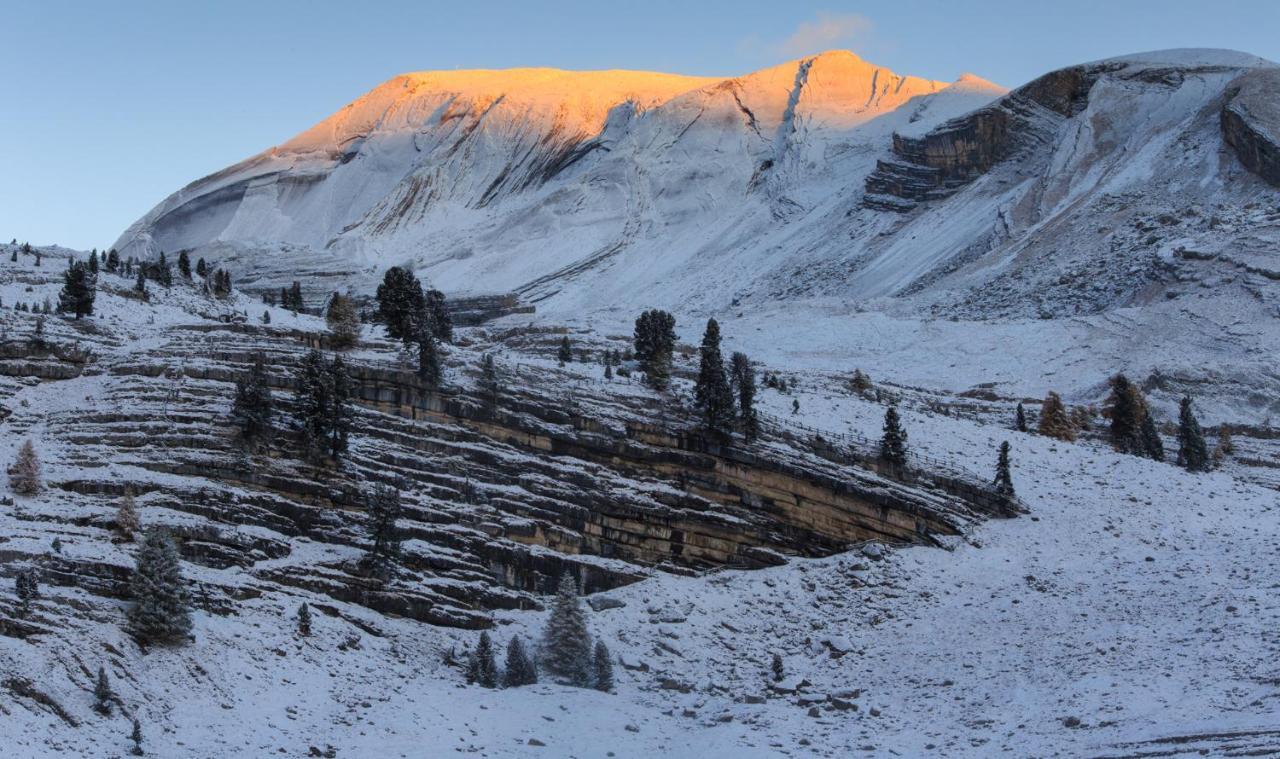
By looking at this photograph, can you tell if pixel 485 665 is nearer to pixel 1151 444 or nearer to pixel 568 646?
pixel 568 646

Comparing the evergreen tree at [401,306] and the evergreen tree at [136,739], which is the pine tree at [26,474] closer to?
the evergreen tree at [136,739]

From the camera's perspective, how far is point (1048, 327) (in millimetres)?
109250

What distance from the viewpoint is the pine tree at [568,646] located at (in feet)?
138

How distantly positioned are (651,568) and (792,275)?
107m

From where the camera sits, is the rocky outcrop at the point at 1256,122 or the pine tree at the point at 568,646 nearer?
the pine tree at the point at 568,646

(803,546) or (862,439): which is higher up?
(862,439)

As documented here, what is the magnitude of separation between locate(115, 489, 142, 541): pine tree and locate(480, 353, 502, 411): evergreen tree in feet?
54.1

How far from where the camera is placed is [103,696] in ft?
105

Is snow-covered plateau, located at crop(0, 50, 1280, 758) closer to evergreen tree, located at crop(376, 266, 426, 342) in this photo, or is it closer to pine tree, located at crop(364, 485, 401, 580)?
pine tree, located at crop(364, 485, 401, 580)

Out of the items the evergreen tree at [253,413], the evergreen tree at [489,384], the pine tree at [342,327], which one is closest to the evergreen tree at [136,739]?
the evergreen tree at [253,413]

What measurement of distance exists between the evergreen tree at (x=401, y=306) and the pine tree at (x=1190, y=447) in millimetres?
38517

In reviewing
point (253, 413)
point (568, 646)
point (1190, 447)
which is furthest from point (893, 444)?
point (253, 413)

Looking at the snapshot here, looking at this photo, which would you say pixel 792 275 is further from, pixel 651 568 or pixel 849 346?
pixel 651 568

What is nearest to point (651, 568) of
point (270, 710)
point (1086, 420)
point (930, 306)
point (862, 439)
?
point (862, 439)
